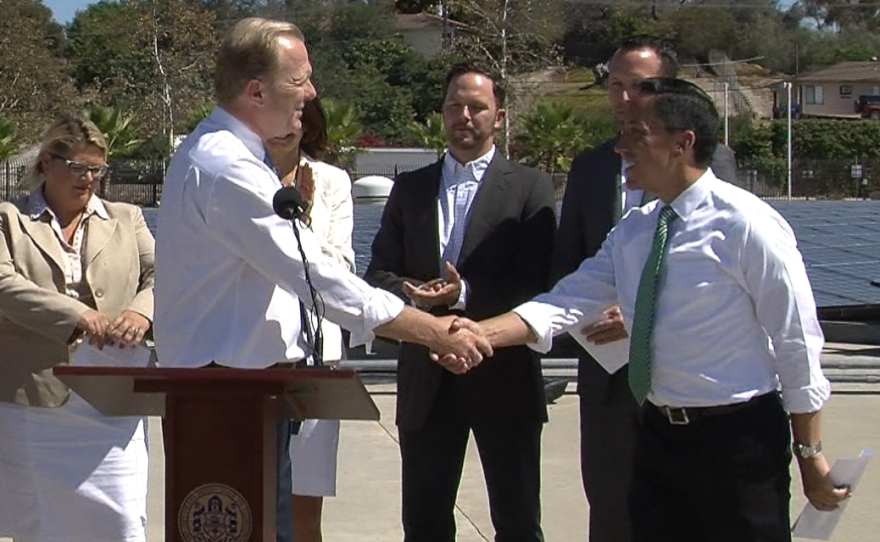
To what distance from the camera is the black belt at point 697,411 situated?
3.73 meters

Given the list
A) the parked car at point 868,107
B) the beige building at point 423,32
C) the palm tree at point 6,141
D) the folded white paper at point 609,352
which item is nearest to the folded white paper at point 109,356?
the folded white paper at point 609,352

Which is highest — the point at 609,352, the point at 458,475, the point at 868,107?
the point at 868,107

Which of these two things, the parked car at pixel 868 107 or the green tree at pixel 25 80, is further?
the parked car at pixel 868 107

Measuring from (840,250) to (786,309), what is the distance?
12.8m

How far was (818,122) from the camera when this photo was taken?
68.4 m

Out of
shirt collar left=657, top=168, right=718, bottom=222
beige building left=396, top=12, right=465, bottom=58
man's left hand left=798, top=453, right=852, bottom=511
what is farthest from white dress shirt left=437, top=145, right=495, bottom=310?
beige building left=396, top=12, right=465, bottom=58

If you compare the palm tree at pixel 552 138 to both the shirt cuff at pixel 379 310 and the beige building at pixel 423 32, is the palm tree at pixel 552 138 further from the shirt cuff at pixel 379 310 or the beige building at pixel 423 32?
the beige building at pixel 423 32

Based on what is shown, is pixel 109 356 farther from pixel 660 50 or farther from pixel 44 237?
pixel 660 50

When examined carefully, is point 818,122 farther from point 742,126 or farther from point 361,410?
point 361,410

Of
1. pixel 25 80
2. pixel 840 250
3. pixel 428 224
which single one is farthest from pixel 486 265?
pixel 25 80

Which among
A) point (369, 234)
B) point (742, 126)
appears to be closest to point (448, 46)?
point (742, 126)

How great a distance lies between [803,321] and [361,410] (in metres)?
1.16

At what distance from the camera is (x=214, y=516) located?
3408 mm

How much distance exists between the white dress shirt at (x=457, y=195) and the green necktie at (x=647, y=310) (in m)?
1.44
